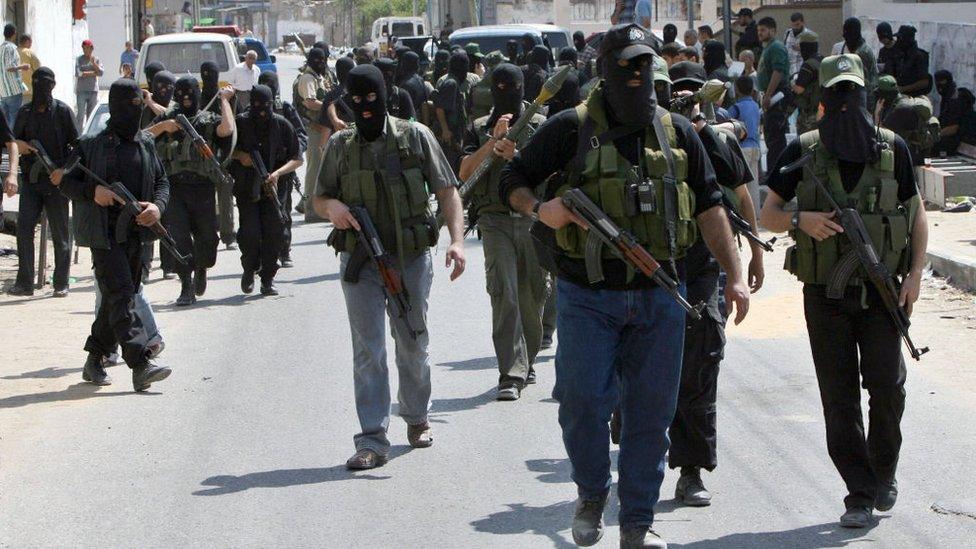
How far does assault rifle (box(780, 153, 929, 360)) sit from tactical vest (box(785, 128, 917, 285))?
33 mm

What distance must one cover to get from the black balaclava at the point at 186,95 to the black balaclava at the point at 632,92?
7085mm

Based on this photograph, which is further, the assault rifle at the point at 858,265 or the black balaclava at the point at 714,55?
the black balaclava at the point at 714,55

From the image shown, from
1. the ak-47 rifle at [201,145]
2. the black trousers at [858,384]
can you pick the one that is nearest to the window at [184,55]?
the ak-47 rifle at [201,145]

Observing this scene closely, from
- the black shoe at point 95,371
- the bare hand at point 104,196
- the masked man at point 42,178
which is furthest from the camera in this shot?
the masked man at point 42,178

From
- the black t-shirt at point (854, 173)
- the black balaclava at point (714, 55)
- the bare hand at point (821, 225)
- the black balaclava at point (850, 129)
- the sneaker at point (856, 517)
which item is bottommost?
the sneaker at point (856, 517)

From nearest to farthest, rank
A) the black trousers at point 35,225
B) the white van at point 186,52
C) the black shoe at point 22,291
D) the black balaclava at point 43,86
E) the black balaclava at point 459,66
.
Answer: the black balaclava at point 43,86 < the black trousers at point 35,225 < the black shoe at point 22,291 < the black balaclava at point 459,66 < the white van at point 186,52

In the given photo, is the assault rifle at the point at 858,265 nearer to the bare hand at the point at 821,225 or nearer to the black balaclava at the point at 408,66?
the bare hand at the point at 821,225

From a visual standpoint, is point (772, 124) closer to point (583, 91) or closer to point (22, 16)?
point (583, 91)

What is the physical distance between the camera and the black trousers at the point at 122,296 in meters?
8.65

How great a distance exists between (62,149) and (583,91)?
178 inches

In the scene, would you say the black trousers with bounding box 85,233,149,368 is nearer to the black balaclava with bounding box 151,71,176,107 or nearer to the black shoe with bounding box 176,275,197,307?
the black shoe with bounding box 176,275,197,307

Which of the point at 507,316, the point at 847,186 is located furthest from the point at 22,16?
the point at 847,186

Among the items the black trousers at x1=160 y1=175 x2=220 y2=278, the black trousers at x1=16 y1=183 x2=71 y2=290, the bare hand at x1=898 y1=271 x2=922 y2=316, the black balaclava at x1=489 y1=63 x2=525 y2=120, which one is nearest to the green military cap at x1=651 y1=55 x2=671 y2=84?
the bare hand at x1=898 y1=271 x2=922 y2=316

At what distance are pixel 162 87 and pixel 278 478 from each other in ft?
20.0
